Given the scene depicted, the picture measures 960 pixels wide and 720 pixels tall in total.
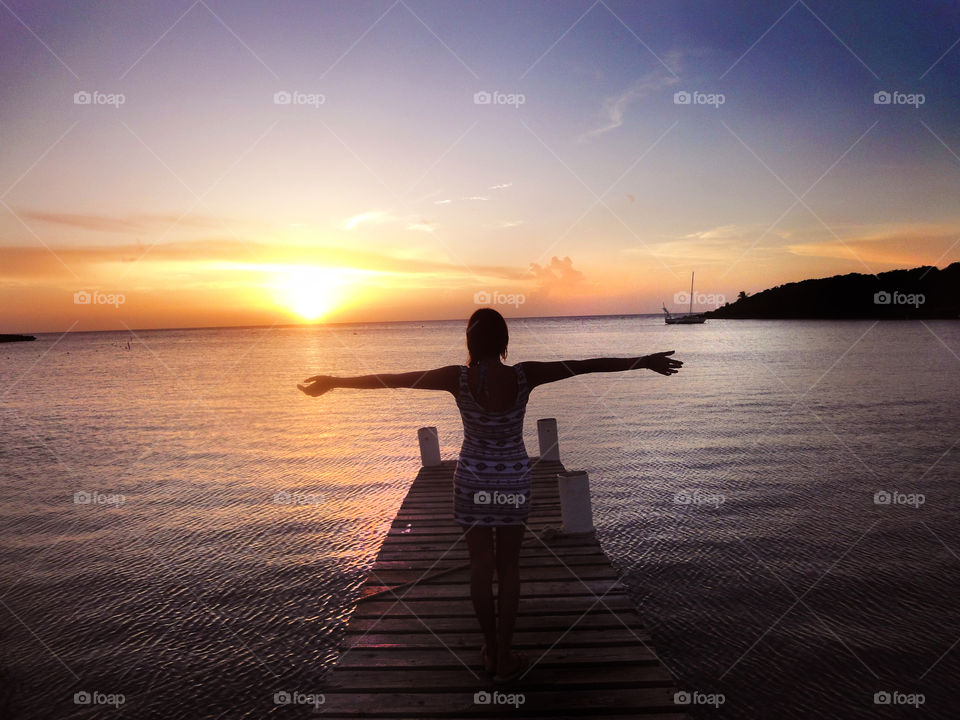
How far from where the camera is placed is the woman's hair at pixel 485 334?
4.26 meters

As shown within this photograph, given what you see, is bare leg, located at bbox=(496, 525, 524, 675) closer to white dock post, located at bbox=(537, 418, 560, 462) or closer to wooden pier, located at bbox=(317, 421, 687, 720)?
wooden pier, located at bbox=(317, 421, 687, 720)

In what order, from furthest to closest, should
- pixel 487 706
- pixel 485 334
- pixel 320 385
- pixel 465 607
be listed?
pixel 465 607
pixel 487 706
pixel 320 385
pixel 485 334

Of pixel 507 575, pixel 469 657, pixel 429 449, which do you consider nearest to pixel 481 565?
pixel 507 575

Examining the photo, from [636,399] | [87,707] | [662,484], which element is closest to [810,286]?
[636,399]

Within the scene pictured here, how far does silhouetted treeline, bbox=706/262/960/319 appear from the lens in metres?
144

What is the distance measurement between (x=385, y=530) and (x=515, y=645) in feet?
20.7

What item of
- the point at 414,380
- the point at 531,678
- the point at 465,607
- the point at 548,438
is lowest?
the point at 531,678

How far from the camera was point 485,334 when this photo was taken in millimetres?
4262

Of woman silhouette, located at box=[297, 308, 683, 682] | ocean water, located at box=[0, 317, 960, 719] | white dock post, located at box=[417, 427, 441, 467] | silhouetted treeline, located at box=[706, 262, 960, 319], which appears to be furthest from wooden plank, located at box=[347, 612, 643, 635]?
silhouetted treeline, located at box=[706, 262, 960, 319]

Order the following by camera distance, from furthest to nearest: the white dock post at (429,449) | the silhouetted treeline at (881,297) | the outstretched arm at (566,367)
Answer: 1. the silhouetted treeline at (881,297)
2. the white dock post at (429,449)
3. the outstretched arm at (566,367)

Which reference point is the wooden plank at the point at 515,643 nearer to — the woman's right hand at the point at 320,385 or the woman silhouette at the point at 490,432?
the woman silhouette at the point at 490,432

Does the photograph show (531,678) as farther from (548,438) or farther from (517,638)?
(548,438)

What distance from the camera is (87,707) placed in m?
6.53

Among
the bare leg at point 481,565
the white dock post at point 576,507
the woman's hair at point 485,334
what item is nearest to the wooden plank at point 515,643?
the white dock post at point 576,507
